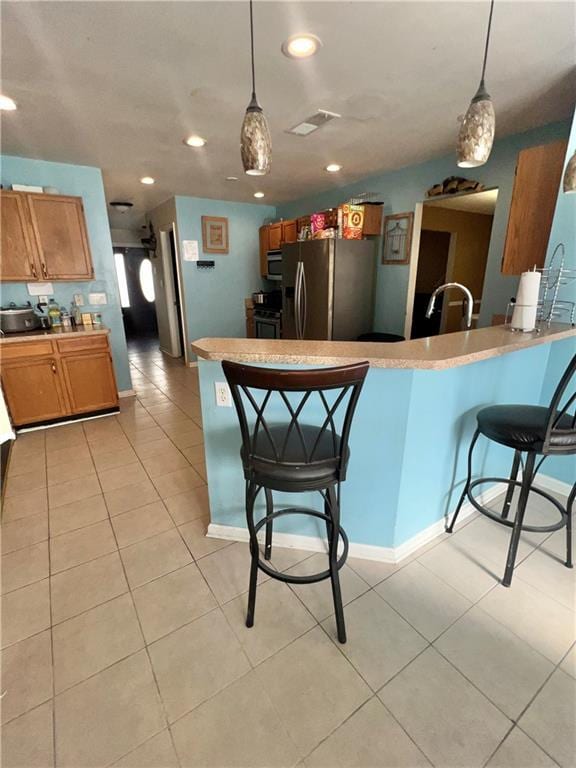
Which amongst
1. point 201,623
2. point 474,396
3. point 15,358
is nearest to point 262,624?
point 201,623

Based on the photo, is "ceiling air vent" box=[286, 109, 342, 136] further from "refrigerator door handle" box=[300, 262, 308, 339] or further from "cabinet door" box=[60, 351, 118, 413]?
"cabinet door" box=[60, 351, 118, 413]

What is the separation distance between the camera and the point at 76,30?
1.51 metres

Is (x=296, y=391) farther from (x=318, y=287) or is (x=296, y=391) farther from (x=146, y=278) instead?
(x=146, y=278)

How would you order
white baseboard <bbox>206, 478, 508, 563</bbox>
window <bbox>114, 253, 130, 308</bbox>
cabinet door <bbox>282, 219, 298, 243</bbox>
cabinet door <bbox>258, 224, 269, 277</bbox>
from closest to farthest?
white baseboard <bbox>206, 478, 508, 563</bbox>, cabinet door <bbox>282, 219, 298, 243</bbox>, cabinet door <bbox>258, 224, 269, 277</bbox>, window <bbox>114, 253, 130, 308</bbox>

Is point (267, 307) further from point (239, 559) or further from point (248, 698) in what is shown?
point (248, 698)

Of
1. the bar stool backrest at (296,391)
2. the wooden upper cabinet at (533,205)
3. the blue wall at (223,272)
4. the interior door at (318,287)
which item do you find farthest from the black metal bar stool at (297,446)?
the blue wall at (223,272)

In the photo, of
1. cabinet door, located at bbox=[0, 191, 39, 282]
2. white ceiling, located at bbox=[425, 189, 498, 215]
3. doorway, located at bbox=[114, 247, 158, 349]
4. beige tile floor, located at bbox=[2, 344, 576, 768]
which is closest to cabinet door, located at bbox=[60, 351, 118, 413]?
cabinet door, located at bbox=[0, 191, 39, 282]

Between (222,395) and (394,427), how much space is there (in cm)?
82

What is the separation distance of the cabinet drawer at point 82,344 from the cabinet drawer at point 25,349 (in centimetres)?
9

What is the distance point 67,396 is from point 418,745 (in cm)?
364

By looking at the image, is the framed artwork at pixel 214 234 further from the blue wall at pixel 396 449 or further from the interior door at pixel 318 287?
the blue wall at pixel 396 449

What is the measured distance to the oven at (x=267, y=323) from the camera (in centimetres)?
499

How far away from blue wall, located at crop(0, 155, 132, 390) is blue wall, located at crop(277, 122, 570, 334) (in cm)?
279

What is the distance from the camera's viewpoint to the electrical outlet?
64.6 inches
